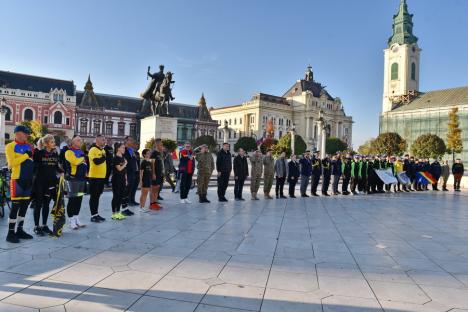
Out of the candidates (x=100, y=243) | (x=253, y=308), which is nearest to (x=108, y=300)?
(x=253, y=308)

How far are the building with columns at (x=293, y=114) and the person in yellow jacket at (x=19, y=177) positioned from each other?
9394 centimetres

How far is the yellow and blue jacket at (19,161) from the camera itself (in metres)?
6.05

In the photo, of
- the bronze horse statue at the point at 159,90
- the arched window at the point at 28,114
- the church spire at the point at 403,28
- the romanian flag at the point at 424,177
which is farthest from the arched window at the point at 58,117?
the church spire at the point at 403,28

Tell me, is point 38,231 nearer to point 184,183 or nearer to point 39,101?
point 184,183

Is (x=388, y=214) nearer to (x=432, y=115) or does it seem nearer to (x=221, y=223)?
(x=221, y=223)

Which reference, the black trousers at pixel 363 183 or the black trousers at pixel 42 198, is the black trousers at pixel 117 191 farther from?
the black trousers at pixel 363 183

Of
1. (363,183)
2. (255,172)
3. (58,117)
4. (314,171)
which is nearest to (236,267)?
(255,172)

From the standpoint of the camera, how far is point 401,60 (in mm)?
99250

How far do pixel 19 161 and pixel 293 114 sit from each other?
108 meters

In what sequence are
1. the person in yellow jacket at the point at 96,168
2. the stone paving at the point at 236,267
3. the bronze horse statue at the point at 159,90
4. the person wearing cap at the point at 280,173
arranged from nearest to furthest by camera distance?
1. the stone paving at the point at 236,267
2. the person in yellow jacket at the point at 96,168
3. the person wearing cap at the point at 280,173
4. the bronze horse statue at the point at 159,90

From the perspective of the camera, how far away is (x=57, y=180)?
6.79 meters

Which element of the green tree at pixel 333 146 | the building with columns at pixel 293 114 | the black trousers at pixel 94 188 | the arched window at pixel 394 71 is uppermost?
the arched window at pixel 394 71

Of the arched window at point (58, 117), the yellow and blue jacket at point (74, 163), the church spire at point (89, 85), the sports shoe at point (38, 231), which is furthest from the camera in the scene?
the church spire at point (89, 85)

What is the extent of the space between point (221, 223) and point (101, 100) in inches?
2961
